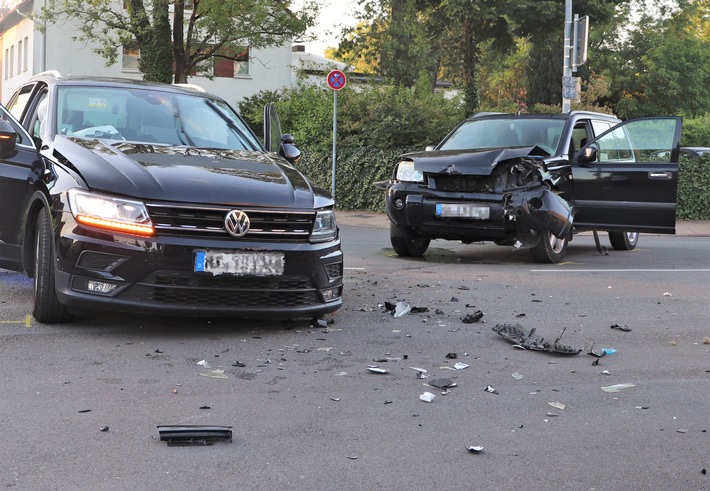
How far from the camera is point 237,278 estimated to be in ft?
21.1

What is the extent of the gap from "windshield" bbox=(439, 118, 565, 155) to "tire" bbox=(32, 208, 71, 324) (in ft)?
20.8

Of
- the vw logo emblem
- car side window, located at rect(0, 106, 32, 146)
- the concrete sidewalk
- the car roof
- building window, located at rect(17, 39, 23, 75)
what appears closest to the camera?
the vw logo emblem

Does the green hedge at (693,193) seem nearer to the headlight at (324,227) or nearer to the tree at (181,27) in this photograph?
the tree at (181,27)

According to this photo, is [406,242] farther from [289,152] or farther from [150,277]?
[150,277]

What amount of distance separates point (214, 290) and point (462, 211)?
5.11m

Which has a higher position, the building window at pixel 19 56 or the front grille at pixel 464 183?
the building window at pixel 19 56

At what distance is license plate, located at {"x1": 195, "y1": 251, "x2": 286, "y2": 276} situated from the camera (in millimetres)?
6309

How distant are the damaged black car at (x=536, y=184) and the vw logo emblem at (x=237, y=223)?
4.95 m

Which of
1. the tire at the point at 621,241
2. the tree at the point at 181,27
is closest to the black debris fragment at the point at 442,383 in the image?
the tire at the point at 621,241

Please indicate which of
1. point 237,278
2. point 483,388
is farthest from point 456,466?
point 237,278

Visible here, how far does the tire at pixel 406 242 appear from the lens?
11781 millimetres

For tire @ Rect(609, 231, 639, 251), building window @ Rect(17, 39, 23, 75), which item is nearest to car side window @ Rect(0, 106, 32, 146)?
tire @ Rect(609, 231, 639, 251)

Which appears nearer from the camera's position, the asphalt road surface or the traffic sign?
the asphalt road surface

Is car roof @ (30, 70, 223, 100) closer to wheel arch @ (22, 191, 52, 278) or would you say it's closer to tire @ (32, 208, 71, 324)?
wheel arch @ (22, 191, 52, 278)
